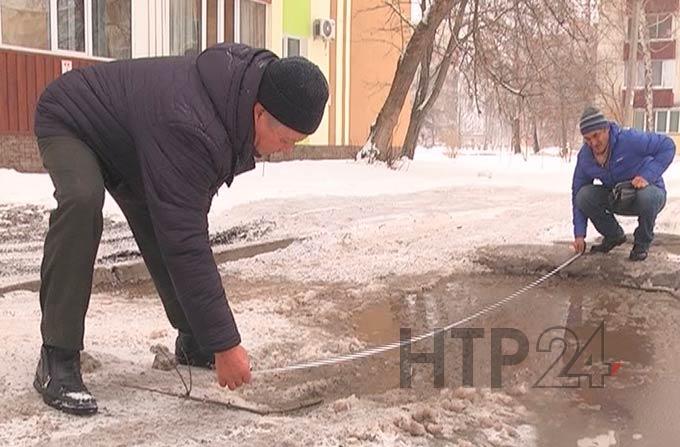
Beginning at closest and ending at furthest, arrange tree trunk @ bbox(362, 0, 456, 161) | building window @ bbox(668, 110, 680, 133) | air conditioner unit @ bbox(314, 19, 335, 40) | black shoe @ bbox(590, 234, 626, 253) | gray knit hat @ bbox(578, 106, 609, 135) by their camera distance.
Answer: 1. gray knit hat @ bbox(578, 106, 609, 135)
2. black shoe @ bbox(590, 234, 626, 253)
3. tree trunk @ bbox(362, 0, 456, 161)
4. air conditioner unit @ bbox(314, 19, 335, 40)
5. building window @ bbox(668, 110, 680, 133)

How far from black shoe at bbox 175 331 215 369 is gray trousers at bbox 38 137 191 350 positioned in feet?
1.87

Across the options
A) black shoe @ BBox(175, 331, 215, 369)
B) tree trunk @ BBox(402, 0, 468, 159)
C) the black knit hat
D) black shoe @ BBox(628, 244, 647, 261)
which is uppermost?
tree trunk @ BBox(402, 0, 468, 159)

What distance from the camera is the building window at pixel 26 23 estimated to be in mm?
11094

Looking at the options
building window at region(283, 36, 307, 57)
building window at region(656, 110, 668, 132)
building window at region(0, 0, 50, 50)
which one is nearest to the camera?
building window at region(0, 0, 50, 50)

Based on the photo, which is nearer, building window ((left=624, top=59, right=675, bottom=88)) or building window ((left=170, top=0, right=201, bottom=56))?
building window ((left=170, top=0, right=201, bottom=56))

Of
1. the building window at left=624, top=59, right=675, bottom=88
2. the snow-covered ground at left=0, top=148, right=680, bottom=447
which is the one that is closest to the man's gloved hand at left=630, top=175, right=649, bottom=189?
the snow-covered ground at left=0, top=148, right=680, bottom=447

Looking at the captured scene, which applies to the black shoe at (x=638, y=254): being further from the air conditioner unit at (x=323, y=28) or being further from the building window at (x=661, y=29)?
the building window at (x=661, y=29)

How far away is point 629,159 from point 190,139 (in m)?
4.01

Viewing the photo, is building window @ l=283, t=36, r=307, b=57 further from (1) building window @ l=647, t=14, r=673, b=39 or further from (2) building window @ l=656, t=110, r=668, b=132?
(2) building window @ l=656, t=110, r=668, b=132

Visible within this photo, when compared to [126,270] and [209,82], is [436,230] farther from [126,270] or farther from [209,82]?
[209,82]

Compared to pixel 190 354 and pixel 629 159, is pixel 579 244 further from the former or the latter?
pixel 190 354

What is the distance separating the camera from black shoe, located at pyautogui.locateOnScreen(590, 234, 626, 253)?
5.78 metres

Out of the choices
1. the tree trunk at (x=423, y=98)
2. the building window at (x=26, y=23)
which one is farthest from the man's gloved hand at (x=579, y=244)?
the tree trunk at (x=423, y=98)

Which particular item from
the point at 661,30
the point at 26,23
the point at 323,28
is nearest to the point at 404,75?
the point at 323,28
